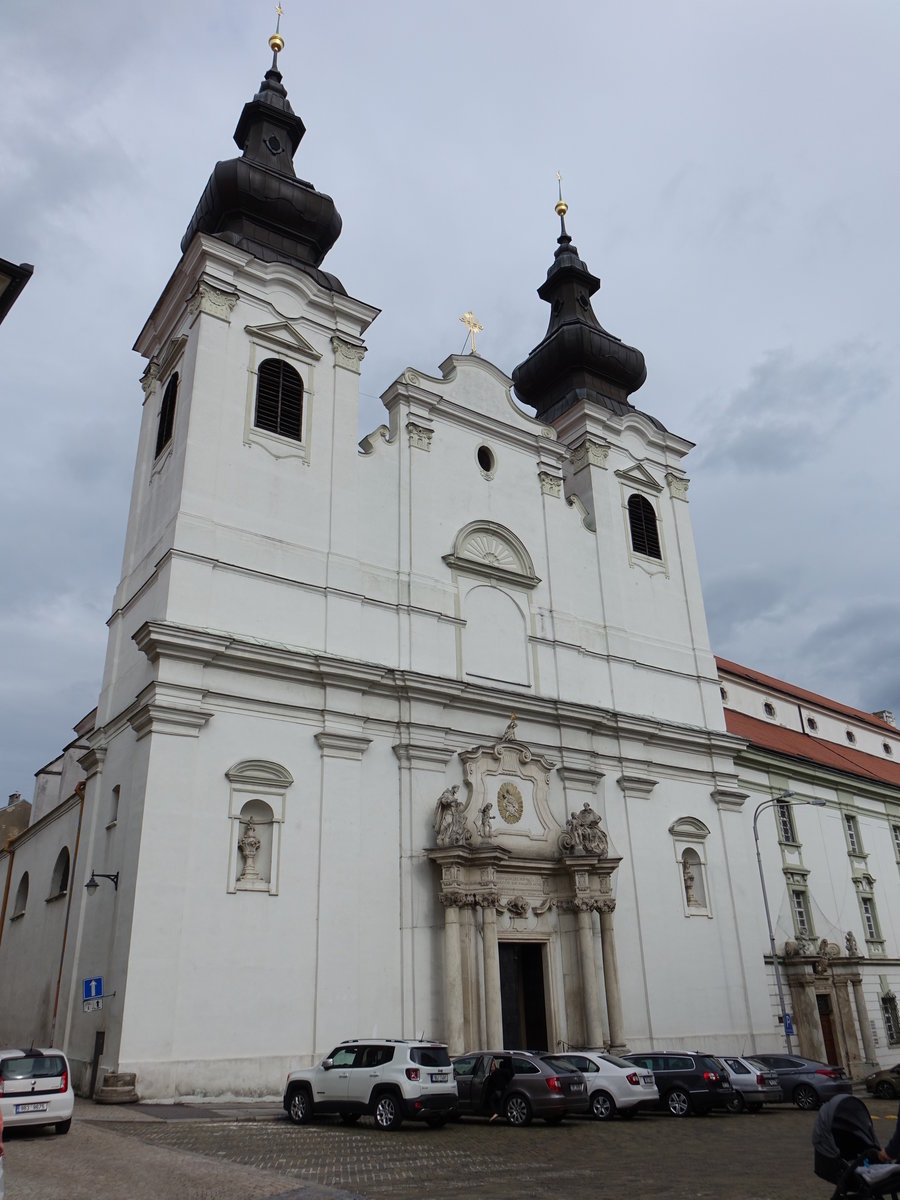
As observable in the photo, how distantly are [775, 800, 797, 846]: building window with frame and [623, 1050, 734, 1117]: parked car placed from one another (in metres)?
14.8

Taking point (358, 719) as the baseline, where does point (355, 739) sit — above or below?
below

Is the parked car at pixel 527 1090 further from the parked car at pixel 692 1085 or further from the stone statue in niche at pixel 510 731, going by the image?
the stone statue in niche at pixel 510 731

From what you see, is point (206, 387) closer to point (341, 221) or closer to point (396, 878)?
point (341, 221)

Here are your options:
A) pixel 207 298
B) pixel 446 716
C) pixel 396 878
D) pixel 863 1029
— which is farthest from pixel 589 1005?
pixel 207 298

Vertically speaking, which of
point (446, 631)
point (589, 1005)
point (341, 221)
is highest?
point (341, 221)

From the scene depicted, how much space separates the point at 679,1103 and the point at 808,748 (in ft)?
72.7

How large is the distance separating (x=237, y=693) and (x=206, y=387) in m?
6.95

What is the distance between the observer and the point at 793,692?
137ft

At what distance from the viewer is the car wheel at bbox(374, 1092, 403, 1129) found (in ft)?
43.3

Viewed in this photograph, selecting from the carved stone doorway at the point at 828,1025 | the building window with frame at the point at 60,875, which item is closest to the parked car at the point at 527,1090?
the building window with frame at the point at 60,875

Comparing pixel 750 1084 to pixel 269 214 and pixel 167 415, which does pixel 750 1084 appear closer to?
pixel 167 415

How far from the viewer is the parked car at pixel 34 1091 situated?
12281 millimetres

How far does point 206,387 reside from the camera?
21719 millimetres

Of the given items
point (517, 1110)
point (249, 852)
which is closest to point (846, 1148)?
point (517, 1110)
